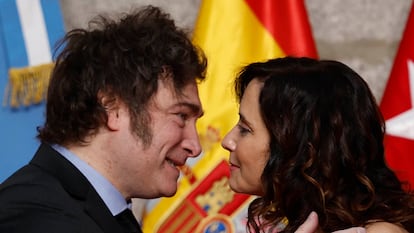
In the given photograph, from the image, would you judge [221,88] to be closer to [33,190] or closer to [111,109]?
[111,109]

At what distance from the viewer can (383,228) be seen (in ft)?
5.73

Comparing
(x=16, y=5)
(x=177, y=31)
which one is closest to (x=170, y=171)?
(x=177, y=31)

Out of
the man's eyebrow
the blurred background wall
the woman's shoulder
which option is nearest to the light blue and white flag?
the blurred background wall

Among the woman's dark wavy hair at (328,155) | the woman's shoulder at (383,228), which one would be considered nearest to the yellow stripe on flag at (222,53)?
the woman's dark wavy hair at (328,155)

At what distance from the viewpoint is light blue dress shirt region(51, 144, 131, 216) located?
1902 mm

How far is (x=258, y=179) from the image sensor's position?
185 cm

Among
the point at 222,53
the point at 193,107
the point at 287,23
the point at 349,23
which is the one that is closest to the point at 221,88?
the point at 222,53

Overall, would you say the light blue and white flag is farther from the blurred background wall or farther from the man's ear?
the man's ear

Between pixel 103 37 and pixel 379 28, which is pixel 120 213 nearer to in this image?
pixel 103 37

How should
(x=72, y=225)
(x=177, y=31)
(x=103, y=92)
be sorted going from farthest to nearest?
(x=177, y=31) < (x=103, y=92) < (x=72, y=225)

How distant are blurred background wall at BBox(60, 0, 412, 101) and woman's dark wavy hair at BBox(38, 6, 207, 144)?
81cm

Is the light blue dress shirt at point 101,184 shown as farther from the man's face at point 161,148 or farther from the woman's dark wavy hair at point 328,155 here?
the woman's dark wavy hair at point 328,155

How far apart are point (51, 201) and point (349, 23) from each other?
1.44 m

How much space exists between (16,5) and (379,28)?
102 centimetres
